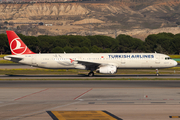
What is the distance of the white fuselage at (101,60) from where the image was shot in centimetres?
5141

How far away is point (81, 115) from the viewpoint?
20953mm

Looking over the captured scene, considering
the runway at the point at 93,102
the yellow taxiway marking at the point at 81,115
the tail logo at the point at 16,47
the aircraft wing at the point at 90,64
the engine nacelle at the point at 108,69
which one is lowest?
the yellow taxiway marking at the point at 81,115

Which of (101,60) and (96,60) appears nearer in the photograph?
(101,60)

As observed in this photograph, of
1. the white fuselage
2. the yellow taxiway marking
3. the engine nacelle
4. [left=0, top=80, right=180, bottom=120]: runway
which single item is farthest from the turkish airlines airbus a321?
the yellow taxiway marking

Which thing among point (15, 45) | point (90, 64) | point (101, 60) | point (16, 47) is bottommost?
point (90, 64)

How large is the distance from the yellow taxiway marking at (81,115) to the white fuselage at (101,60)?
29.0 m

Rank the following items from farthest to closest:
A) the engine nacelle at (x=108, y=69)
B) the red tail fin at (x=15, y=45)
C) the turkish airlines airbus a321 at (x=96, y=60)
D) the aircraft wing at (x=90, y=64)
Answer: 1. the red tail fin at (x=15, y=45)
2. the turkish airlines airbus a321 at (x=96, y=60)
3. the aircraft wing at (x=90, y=64)
4. the engine nacelle at (x=108, y=69)

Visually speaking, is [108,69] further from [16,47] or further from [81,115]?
[81,115]

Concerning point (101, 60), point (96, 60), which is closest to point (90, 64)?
point (96, 60)

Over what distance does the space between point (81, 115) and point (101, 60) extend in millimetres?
31430

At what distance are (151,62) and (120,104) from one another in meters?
28.3

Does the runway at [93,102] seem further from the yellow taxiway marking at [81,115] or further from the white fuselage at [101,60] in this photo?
the white fuselage at [101,60]

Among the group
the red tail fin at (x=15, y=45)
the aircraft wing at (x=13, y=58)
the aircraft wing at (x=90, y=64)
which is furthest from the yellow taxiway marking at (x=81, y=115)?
the red tail fin at (x=15, y=45)

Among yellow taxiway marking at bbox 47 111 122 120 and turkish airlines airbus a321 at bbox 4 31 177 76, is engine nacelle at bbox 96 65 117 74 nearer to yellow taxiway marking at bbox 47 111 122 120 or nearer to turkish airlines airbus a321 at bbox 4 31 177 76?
turkish airlines airbus a321 at bbox 4 31 177 76
